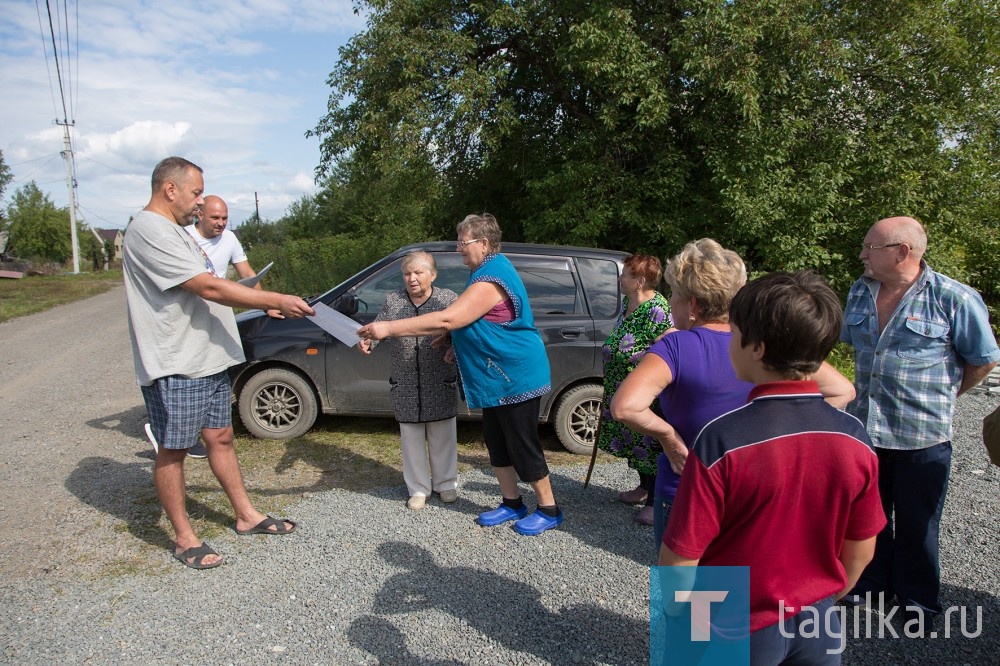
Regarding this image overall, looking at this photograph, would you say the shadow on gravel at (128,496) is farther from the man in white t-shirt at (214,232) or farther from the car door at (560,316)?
the car door at (560,316)

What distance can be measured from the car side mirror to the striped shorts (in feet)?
6.39

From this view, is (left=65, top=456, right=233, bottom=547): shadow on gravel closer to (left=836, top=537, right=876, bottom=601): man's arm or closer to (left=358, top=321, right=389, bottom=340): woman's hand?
(left=358, top=321, right=389, bottom=340): woman's hand

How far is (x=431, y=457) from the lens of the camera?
4.45m

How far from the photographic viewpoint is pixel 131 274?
134 inches

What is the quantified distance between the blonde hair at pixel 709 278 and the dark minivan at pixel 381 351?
313 centimetres

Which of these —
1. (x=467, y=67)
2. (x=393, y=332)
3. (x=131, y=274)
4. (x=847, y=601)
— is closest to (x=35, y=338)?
(x=467, y=67)

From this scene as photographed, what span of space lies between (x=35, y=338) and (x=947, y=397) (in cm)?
1509

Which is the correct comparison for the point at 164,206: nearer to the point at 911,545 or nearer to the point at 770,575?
the point at 770,575

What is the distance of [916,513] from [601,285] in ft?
10.2

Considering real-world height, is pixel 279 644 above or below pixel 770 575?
below

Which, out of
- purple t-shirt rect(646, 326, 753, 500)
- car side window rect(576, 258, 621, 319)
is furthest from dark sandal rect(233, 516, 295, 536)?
car side window rect(576, 258, 621, 319)

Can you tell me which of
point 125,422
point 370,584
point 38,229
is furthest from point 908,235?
point 38,229

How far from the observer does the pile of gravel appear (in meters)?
2.79

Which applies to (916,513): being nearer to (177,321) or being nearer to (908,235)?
(908,235)
